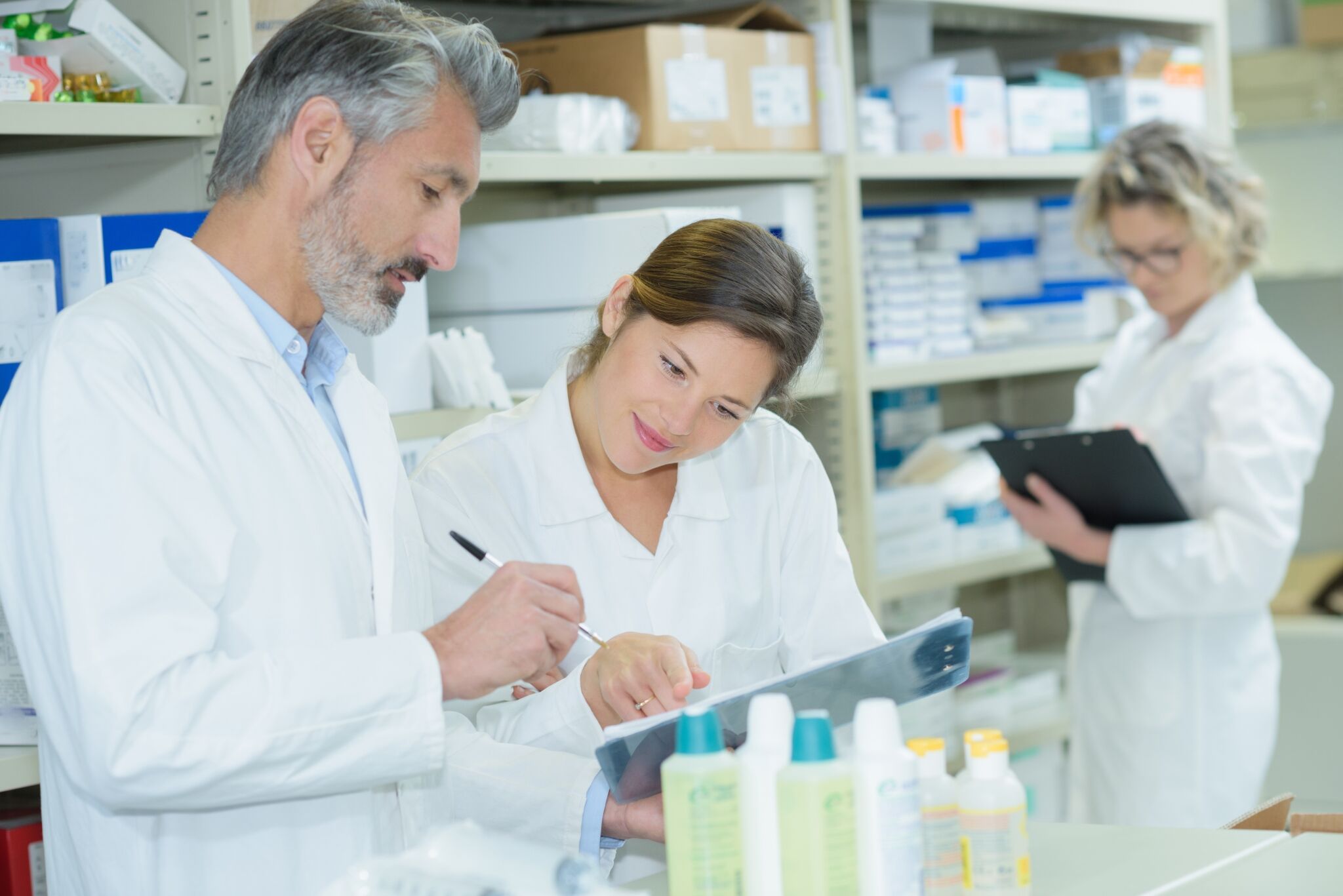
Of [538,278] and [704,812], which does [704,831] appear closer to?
[704,812]

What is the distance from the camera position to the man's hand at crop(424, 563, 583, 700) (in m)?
1.33

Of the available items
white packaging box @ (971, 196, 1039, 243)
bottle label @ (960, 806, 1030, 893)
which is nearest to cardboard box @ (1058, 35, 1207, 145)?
white packaging box @ (971, 196, 1039, 243)

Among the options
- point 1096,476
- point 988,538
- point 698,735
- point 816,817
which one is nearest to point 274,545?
point 698,735

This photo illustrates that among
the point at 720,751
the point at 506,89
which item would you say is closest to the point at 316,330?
the point at 506,89

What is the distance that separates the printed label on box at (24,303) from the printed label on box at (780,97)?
Answer: 1300mm

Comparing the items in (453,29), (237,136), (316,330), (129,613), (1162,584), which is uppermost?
(453,29)

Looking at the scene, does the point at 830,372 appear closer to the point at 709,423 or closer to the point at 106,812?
the point at 709,423

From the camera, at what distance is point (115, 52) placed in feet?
6.24

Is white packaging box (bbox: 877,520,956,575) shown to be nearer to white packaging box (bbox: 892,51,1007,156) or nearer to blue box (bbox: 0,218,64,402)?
white packaging box (bbox: 892,51,1007,156)

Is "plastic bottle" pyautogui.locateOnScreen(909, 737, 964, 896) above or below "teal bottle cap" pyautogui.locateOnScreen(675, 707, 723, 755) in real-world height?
below

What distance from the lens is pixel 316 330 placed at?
5.34 ft

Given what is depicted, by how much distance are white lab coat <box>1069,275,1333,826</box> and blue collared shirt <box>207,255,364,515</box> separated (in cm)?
164

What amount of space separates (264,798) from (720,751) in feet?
1.35

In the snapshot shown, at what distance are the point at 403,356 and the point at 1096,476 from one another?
1260mm
